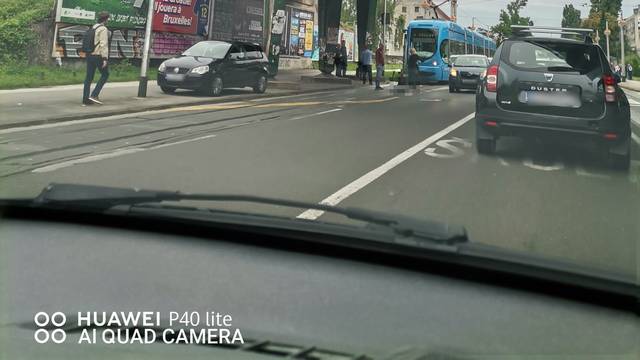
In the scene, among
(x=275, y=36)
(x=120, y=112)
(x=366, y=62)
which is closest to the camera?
(x=120, y=112)

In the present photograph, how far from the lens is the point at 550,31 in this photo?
31.0 feet

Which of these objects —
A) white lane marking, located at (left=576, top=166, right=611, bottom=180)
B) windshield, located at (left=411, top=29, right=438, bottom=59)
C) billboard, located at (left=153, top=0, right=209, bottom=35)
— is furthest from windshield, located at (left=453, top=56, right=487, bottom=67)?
white lane marking, located at (left=576, top=166, right=611, bottom=180)

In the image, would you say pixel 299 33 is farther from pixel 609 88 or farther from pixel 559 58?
pixel 609 88

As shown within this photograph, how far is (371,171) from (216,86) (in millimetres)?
12737

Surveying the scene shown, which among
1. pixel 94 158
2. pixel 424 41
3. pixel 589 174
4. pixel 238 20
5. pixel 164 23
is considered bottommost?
pixel 94 158

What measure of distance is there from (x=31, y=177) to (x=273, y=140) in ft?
15.0

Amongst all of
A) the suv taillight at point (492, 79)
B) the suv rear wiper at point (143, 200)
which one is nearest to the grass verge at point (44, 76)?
the suv taillight at point (492, 79)

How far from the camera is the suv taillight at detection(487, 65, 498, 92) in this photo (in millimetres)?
9648

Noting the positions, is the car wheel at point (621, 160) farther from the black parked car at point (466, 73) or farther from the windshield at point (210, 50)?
the black parked car at point (466, 73)

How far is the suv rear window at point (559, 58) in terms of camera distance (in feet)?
30.7

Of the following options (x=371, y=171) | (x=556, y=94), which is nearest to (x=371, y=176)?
(x=371, y=171)

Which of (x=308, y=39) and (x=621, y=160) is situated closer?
(x=621, y=160)

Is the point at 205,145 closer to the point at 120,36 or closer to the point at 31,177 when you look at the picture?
the point at 31,177

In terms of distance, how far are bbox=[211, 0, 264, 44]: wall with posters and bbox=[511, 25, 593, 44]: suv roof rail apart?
2385 centimetres
